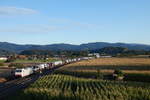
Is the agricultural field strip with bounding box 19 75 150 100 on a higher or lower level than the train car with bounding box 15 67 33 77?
higher

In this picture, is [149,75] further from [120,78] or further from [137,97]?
[137,97]

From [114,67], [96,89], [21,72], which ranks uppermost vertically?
[96,89]

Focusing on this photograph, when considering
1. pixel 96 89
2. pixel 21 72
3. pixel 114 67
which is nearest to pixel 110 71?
pixel 21 72

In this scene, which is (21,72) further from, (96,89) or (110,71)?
(96,89)

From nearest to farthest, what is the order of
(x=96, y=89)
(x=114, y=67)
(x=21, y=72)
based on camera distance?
1. (x=96, y=89)
2. (x=21, y=72)
3. (x=114, y=67)

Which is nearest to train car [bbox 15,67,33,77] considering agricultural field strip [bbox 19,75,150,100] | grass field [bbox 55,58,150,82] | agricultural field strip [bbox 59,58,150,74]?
grass field [bbox 55,58,150,82]

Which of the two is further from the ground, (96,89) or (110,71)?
(96,89)

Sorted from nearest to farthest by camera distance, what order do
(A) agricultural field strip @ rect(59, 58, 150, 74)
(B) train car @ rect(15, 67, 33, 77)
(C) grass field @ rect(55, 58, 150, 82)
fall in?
(C) grass field @ rect(55, 58, 150, 82)
(B) train car @ rect(15, 67, 33, 77)
(A) agricultural field strip @ rect(59, 58, 150, 74)

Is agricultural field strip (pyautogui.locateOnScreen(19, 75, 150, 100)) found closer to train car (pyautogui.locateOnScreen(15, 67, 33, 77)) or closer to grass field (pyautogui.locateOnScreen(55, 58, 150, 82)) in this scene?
grass field (pyautogui.locateOnScreen(55, 58, 150, 82))

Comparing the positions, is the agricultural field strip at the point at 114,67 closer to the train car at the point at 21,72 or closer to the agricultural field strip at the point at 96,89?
the train car at the point at 21,72

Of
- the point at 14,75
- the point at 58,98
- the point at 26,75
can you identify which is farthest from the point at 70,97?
the point at 26,75

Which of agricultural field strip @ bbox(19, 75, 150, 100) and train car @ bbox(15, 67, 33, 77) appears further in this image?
train car @ bbox(15, 67, 33, 77)

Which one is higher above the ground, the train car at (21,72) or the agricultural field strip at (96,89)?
the agricultural field strip at (96,89)

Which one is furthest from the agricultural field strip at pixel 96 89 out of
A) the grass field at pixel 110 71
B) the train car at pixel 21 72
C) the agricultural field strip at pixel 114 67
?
the train car at pixel 21 72
